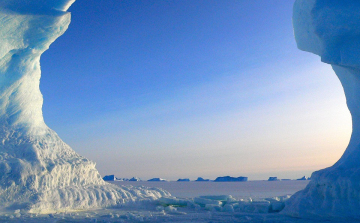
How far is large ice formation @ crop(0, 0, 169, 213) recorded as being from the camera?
11523mm

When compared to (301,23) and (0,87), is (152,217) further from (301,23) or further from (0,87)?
(301,23)

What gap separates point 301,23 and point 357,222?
868 centimetres

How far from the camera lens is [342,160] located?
425 inches

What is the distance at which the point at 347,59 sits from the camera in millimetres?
10148

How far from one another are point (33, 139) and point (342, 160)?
41.5 feet

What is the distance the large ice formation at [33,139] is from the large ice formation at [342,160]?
866cm

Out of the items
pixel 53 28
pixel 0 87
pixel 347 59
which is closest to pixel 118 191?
pixel 0 87

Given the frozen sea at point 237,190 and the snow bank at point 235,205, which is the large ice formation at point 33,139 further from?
the frozen sea at point 237,190

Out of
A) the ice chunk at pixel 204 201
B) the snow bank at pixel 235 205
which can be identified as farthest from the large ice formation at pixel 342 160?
the ice chunk at pixel 204 201

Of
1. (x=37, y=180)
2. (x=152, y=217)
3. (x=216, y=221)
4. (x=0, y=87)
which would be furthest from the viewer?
(x=0, y=87)

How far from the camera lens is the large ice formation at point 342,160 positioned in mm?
9344

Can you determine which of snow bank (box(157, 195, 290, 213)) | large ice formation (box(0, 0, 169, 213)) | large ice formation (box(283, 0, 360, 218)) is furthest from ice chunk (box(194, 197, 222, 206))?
large ice formation (box(283, 0, 360, 218))

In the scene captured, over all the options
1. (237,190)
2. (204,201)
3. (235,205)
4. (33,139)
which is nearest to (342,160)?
(235,205)

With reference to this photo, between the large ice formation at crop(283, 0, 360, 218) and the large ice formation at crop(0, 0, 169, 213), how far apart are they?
866 cm
